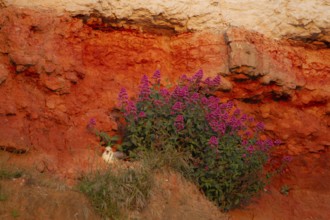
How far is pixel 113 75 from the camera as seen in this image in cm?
711

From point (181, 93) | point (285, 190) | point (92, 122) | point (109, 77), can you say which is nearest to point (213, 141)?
point (181, 93)

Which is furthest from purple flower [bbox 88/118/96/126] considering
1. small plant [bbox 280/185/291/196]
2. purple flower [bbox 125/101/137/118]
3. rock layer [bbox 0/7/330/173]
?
small plant [bbox 280/185/291/196]

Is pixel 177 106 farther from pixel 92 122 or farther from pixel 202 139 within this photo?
pixel 92 122

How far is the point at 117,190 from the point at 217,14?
11.1ft

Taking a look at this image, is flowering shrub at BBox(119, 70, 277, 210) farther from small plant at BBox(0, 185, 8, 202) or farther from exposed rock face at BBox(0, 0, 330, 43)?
small plant at BBox(0, 185, 8, 202)

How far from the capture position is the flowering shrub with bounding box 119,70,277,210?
19.4 feet

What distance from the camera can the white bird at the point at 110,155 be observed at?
6073 mm

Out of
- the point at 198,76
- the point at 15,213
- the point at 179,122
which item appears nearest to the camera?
the point at 15,213

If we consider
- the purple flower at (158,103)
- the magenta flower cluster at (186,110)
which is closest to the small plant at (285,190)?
the magenta flower cluster at (186,110)

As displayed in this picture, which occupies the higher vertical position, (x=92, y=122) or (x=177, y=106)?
(x=177, y=106)

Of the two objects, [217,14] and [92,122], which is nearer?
[92,122]

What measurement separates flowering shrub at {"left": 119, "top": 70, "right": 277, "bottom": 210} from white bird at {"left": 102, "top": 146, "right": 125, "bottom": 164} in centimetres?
12

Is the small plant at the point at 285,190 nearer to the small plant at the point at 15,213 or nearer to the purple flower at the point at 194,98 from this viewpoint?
the purple flower at the point at 194,98

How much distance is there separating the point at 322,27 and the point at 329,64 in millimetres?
585
